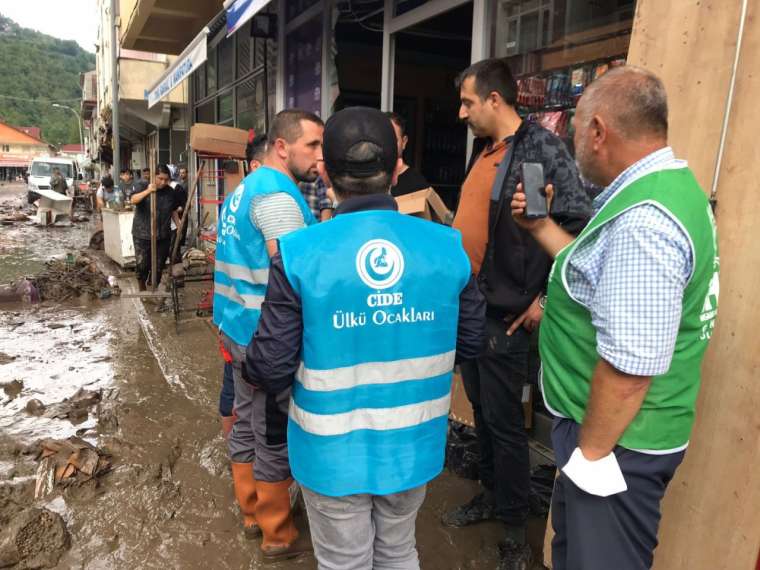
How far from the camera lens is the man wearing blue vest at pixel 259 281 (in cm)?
238

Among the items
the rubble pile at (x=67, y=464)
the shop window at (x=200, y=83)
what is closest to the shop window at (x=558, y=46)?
the rubble pile at (x=67, y=464)

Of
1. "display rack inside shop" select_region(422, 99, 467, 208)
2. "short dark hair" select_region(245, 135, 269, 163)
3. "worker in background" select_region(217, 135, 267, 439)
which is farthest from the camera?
"display rack inside shop" select_region(422, 99, 467, 208)

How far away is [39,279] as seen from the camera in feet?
27.0

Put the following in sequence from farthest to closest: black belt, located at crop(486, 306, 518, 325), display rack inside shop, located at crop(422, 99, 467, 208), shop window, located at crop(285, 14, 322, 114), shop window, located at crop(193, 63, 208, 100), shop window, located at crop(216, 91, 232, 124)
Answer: shop window, located at crop(193, 63, 208, 100)
shop window, located at crop(216, 91, 232, 124)
display rack inside shop, located at crop(422, 99, 467, 208)
shop window, located at crop(285, 14, 322, 114)
black belt, located at crop(486, 306, 518, 325)

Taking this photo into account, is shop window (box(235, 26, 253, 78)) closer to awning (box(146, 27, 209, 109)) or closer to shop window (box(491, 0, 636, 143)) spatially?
awning (box(146, 27, 209, 109))

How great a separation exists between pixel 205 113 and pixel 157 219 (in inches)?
186

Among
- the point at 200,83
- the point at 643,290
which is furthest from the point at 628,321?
the point at 200,83

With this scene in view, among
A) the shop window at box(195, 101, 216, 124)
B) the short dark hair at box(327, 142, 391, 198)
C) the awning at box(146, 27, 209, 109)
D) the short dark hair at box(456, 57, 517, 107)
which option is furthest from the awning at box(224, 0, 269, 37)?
the shop window at box(195, 101, 216, 124)

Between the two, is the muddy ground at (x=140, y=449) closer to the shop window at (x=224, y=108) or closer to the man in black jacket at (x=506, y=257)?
the man in black jacket at (x=506, y=257)

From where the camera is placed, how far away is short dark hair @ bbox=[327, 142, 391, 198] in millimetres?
1535

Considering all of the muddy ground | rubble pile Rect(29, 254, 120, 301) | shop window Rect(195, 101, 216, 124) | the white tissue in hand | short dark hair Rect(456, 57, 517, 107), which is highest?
shop window Rect(195, 101, 216, 124)

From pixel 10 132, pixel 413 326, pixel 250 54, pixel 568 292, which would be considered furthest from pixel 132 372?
pixel 10 132

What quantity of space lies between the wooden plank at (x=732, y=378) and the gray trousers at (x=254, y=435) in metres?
1.45

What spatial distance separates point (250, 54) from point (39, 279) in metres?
4.62
